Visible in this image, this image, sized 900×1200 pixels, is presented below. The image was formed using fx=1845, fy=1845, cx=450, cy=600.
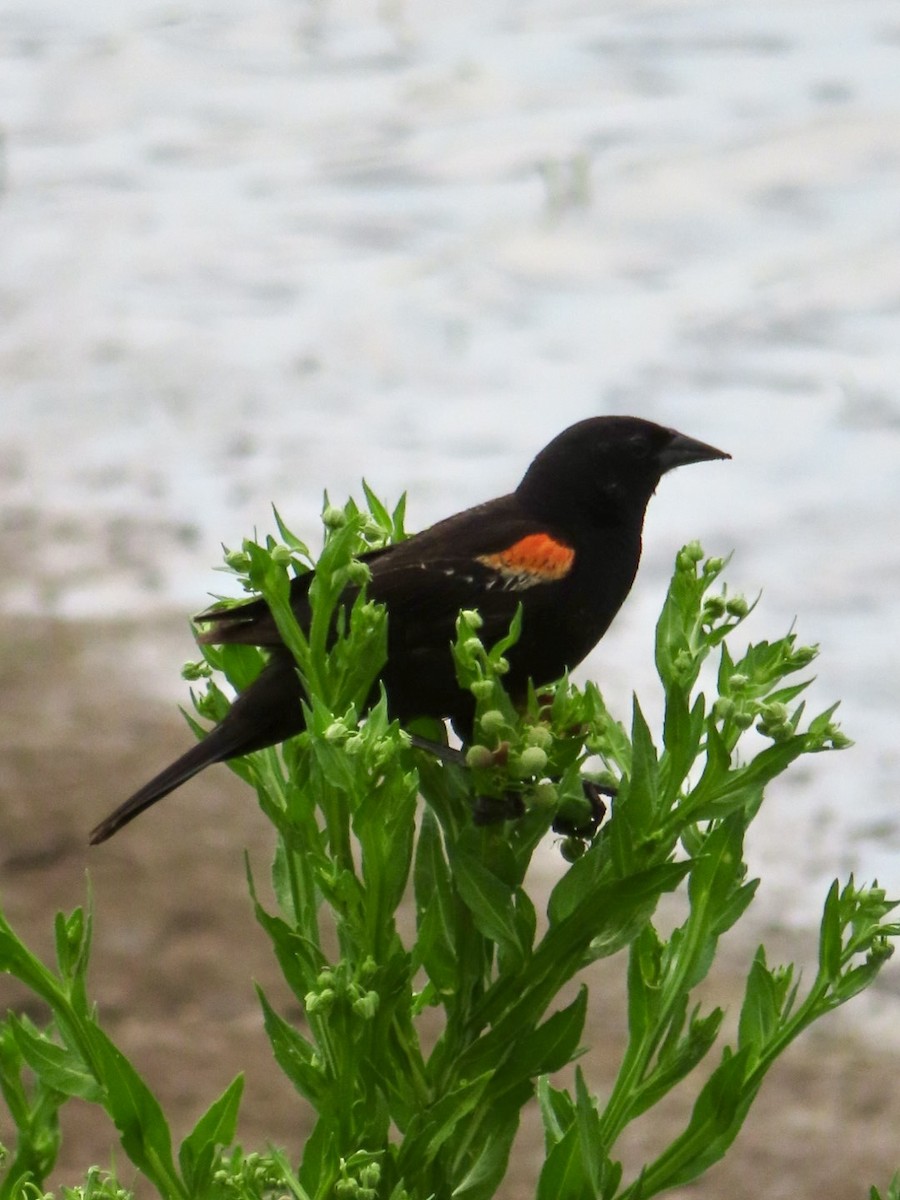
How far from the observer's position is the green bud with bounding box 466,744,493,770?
4.34 ft

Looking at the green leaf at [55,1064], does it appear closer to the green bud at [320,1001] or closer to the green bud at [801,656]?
the green bud at [320,1001]

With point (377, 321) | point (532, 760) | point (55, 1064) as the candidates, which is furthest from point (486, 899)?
point (377, 321)

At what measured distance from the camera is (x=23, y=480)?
4383 millimetres

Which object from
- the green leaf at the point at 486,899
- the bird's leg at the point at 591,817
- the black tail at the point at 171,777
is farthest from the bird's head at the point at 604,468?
the green leaf at the point at 486,899

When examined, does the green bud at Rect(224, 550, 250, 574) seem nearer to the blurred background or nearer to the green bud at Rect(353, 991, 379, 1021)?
the green bud at Rect(353, 991, 379, 1021)

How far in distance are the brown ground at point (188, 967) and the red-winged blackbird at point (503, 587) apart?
1179 millimetres

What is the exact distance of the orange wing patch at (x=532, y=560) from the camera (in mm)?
1761

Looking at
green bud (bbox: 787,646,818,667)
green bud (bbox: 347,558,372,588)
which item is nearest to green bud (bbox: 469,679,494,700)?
green bud (bbox: 347,558,372,588)

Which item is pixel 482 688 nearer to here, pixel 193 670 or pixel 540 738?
pixel 540 738

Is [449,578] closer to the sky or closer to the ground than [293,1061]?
closer to the sky

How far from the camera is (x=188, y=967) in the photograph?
2902 millimetres

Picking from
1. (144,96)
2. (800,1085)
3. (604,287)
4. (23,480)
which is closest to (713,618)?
(800,1085)

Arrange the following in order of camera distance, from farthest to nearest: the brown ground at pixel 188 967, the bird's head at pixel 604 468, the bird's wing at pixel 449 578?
the brown ground at pixel 188 967 < the bird's head at pixel 604 468 < the bird's wing at pixel 449 578

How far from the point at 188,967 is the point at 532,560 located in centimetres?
136
